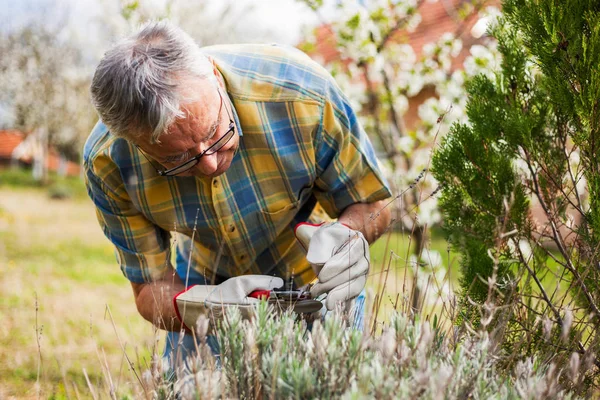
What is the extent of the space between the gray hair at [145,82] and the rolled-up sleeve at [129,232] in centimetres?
50

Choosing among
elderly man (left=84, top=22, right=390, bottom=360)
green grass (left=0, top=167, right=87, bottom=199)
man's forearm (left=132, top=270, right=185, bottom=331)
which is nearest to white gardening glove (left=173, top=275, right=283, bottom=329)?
elderly man (left=84, top=22, right=390, bottom=360)

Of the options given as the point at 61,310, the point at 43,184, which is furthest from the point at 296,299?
the point at 43,184

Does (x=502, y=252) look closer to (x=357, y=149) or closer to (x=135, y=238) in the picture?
(x=357, y=149)

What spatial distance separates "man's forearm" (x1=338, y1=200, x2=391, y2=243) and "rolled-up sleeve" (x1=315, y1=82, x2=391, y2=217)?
0.03 m

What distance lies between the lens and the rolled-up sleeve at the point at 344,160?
2.13 metres

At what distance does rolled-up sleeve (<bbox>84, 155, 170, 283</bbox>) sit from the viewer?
2254mm

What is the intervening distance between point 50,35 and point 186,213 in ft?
74.9

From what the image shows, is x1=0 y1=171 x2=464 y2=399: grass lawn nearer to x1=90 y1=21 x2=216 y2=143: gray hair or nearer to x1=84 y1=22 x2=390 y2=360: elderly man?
x1=84 y1=22 x2=390 y2=360: elderly man

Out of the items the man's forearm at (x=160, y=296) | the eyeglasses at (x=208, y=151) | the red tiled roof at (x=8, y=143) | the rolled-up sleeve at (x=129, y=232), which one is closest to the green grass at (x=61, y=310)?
the man's forearm at (x=160, y=296)

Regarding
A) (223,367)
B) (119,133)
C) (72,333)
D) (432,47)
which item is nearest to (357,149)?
(119,133)

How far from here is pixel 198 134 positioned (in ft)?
5.89

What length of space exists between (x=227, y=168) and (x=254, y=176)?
211 mm

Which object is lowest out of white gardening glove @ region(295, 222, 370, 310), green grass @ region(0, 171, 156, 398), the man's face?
green grass @ region(0, 171, 156, 398)

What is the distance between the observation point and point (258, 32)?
56.1 ft
